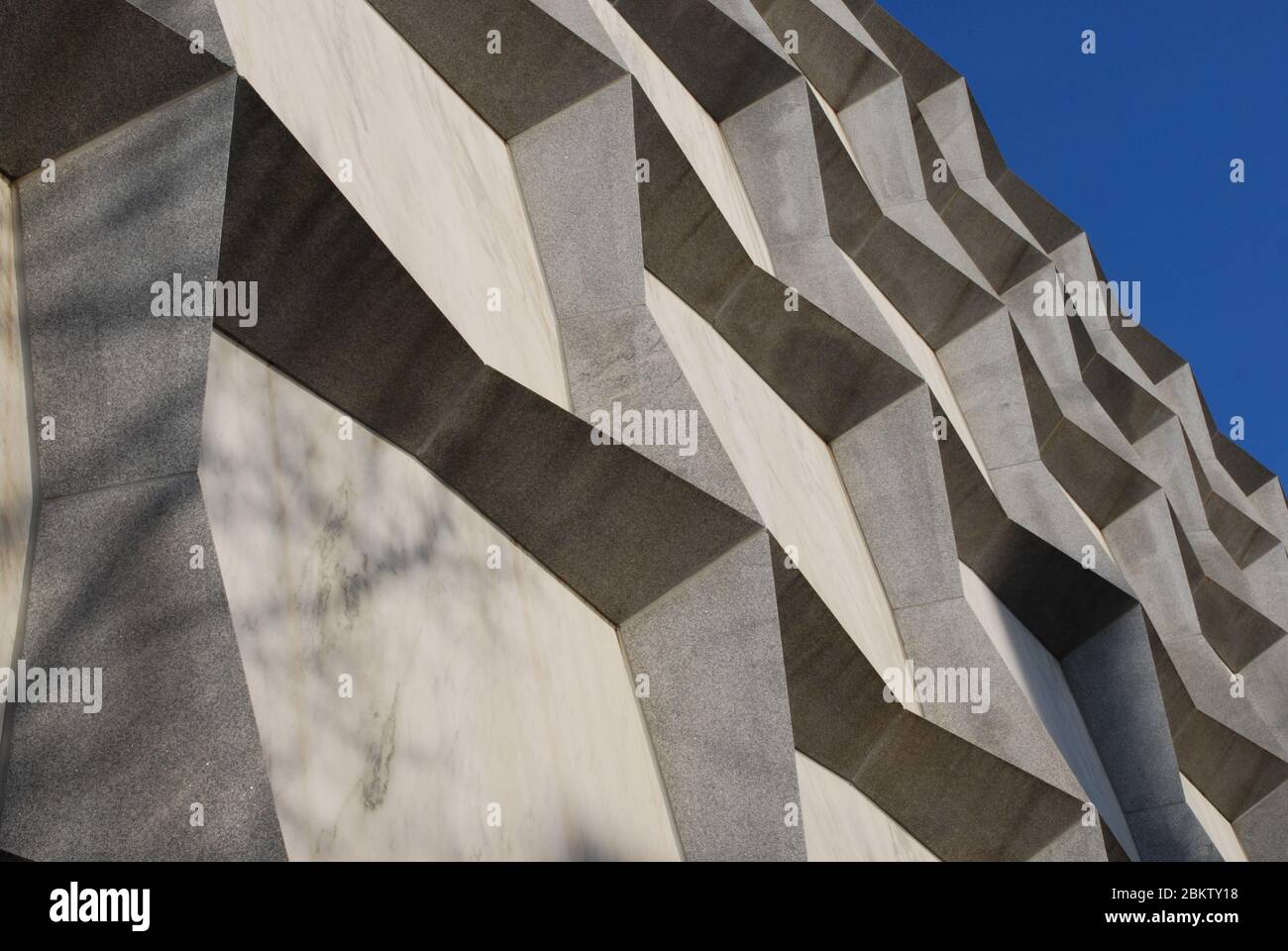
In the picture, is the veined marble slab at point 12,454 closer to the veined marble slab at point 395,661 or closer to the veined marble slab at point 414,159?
the veined marble slab at point 395,661

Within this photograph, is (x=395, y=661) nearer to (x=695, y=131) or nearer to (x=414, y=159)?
(x=414, y=159)

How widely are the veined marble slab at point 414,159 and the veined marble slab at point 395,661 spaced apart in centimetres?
110

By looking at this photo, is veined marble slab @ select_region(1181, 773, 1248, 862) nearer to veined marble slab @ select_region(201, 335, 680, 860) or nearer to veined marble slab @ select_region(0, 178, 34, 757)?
veined marble slab @ select_region(201, 335, 680, 860)

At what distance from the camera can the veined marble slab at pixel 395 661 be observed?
4.43 m

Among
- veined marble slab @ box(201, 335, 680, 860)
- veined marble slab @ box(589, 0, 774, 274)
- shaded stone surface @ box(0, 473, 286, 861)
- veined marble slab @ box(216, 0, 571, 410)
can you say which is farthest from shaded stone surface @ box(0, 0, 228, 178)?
veined marble slab @ box(589, 0, 774, 274)

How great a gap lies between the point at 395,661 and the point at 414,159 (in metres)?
3.05

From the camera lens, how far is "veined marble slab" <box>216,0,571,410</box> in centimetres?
577

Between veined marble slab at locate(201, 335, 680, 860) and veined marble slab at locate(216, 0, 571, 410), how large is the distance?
43.2 inches

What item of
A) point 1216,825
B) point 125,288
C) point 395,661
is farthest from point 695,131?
point 1216,825

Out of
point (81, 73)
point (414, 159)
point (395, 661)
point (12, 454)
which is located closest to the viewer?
point (12, 454)

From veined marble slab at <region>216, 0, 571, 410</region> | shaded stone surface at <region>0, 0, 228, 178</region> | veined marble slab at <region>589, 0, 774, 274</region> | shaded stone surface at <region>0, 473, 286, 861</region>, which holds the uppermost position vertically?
veined marble slab at <region>589, 0, 774, 274</region>

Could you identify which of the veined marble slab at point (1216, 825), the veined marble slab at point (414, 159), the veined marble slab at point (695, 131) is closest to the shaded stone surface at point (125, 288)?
the veined marble slab at point (414, 159)

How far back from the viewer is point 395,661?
5.18 meters
